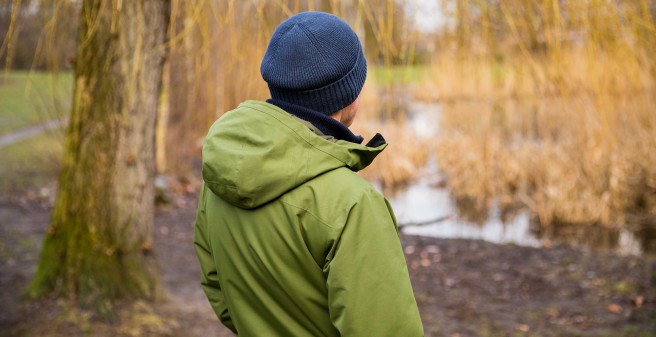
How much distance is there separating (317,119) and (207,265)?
60 cm

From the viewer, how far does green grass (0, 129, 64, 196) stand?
8.38 metres

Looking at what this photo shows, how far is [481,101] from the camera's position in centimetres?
1111

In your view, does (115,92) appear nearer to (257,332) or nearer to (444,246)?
(257,332)

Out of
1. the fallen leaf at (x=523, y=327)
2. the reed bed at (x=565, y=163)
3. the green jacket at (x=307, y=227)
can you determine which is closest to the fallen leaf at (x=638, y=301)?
the fallen leaf at (x=523, y=327)

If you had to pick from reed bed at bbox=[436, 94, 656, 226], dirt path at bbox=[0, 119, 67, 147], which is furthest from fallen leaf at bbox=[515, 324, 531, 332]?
dirt path at bbox=[0, 119, 67, 147]

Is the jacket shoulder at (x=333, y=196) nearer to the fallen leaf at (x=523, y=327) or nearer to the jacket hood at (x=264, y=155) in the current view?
the jacket hood at (x=264, y=155)

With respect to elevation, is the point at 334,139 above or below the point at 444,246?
above

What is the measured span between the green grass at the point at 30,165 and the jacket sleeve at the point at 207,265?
19.7ft

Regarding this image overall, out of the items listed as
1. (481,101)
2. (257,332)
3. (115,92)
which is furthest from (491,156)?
(257,332)

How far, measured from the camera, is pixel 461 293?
5352mm

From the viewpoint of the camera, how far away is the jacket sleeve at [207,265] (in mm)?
1859

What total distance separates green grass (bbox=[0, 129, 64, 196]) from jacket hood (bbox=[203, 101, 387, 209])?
6411 mm

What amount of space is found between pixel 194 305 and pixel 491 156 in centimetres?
616

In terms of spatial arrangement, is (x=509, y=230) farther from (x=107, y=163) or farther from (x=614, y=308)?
(x=107, y=163)
